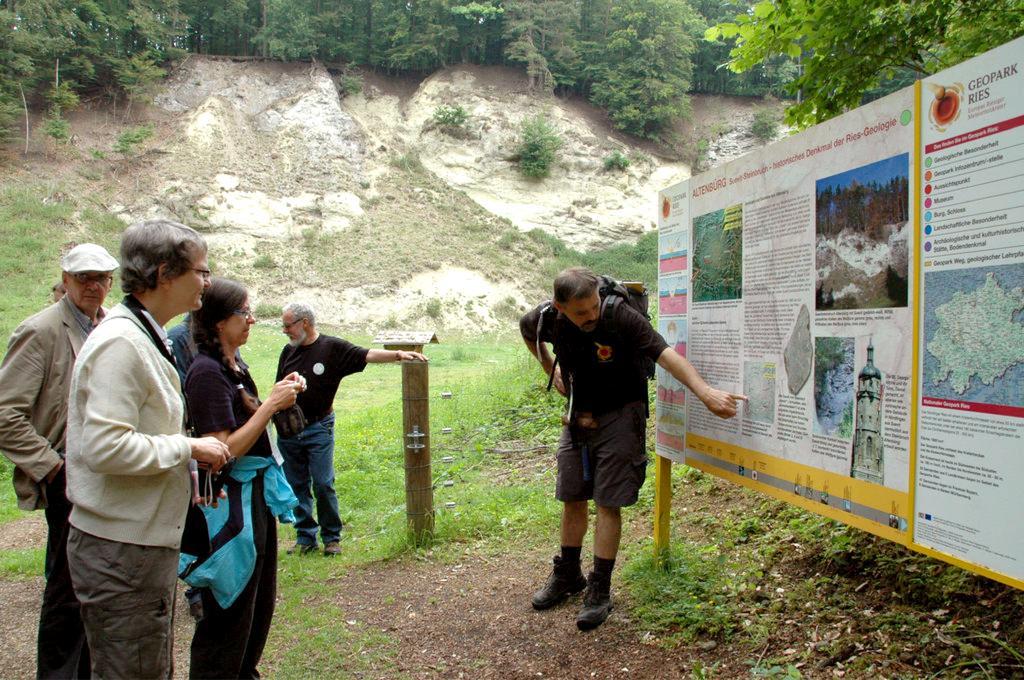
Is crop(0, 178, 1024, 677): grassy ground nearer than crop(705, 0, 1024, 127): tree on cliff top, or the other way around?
crop(0, 178, 1024, 677): grassy ground

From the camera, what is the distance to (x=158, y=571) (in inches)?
80.9

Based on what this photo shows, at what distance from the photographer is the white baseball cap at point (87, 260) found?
10.5 feet

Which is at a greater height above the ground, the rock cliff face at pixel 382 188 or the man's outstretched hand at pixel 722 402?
the rock cliff face at pixel 382 188

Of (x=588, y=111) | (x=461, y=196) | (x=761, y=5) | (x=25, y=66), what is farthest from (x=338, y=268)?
(x=761, y=5)

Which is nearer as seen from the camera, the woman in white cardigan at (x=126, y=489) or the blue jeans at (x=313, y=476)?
the woman in white cardigan at (x=126, y=489)

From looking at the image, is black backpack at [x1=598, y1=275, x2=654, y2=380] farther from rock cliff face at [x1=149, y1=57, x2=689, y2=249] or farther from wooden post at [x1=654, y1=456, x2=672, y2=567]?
rock cliff face at [x1=149, y1=57, x2=689, y2=249]

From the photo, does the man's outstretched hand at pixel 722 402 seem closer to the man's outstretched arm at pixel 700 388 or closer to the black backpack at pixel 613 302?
the man's outstretched arm at pixel 700 388

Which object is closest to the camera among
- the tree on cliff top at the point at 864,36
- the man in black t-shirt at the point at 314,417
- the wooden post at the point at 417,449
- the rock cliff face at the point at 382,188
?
the tree on cliff top at the point at 864,36

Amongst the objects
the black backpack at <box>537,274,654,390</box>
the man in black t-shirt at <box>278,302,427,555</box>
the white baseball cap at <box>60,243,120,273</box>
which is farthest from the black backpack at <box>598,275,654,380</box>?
the white baseball cap at <box>60,243,120,273</box>

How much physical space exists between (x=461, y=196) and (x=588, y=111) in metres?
12.0

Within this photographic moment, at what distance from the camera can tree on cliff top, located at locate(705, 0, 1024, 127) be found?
11.4 ft

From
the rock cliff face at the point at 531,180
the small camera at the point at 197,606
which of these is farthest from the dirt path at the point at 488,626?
the rock cliff face at the point at 531,180

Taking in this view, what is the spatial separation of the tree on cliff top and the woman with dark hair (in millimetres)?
3384

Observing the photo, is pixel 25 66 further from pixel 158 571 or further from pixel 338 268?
pixel 158 571
